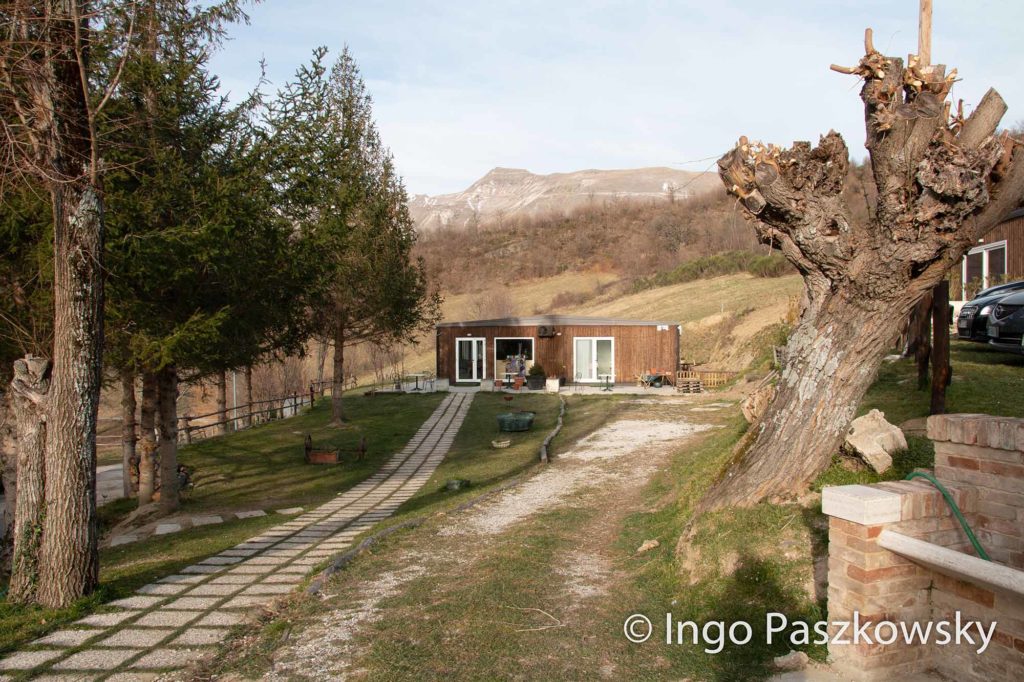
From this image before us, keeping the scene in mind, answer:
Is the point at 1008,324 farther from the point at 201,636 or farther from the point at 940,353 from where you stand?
the point at 201,636

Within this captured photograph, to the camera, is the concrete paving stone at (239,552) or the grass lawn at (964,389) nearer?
the grass lawn at (964,389)

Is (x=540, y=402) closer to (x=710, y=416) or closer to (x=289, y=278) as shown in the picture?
(x=710, y=416)

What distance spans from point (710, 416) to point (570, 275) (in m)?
50.5

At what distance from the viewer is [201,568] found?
716cm

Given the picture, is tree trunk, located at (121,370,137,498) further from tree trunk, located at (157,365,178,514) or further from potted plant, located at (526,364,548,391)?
potted plant, located at (526,364,548,391)

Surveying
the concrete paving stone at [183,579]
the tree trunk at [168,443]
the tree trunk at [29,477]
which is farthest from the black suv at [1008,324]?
the tree trunk at [168,443]

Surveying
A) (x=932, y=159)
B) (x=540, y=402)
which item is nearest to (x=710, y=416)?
(x=540, y=402)

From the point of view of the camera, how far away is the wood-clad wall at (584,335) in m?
26.6

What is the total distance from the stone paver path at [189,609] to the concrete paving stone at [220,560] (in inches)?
0.4

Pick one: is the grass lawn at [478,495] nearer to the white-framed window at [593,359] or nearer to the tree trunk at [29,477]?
the tree trunk at [29,477]

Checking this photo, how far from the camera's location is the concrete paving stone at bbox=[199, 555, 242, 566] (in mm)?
7347

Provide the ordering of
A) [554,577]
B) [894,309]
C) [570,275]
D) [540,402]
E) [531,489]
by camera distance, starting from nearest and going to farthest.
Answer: [894,309], [554,577], [531,489], [540,402], [570,275]

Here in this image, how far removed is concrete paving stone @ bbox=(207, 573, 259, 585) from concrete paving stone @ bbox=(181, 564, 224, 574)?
0.33m

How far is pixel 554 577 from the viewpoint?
616 cm
